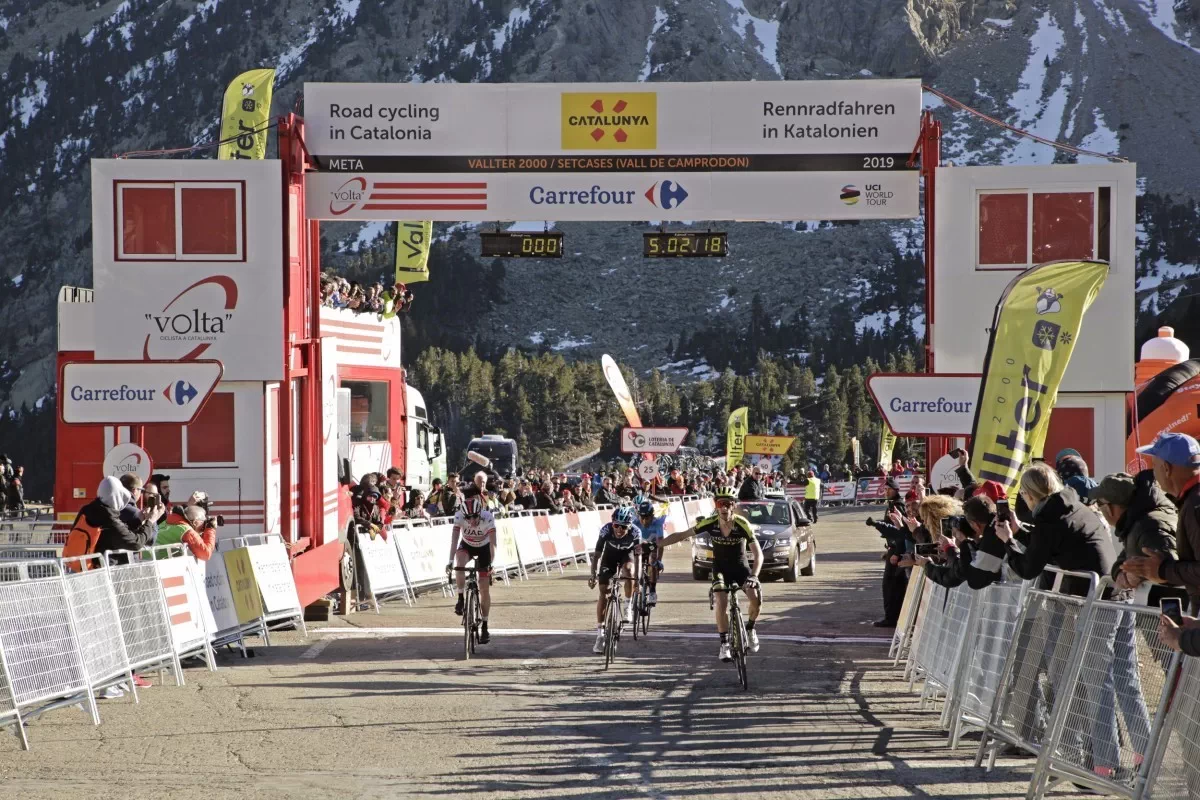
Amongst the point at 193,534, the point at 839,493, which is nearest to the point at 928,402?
the point at 193,534

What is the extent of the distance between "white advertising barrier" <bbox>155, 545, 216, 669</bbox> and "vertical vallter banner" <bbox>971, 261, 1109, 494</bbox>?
Result: 748cm

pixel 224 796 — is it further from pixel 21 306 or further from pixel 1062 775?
pixel 21 306

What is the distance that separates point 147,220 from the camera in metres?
20.4

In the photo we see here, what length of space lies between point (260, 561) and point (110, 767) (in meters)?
7.31

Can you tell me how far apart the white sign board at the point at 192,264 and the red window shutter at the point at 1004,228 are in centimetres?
935

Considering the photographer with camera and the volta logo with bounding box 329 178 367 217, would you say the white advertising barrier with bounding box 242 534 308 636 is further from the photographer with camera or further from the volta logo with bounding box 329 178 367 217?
the volta logo with bounding box 329 178 367 217

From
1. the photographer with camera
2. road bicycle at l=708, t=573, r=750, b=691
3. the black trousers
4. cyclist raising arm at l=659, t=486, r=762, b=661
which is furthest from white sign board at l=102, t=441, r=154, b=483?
the black trousers

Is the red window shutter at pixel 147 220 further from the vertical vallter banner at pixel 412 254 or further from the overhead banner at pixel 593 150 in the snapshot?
the vertical vallter banner at pixel 412 254

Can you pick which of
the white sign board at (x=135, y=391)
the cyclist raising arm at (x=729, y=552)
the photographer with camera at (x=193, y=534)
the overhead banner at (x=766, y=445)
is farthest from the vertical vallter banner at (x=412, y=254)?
the overhead banner at (x=766, y=445)

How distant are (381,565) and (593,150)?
6430mm

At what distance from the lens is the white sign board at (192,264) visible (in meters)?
20.2

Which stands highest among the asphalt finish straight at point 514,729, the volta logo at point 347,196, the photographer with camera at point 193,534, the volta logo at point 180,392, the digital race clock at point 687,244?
the volta logo at point 347,196

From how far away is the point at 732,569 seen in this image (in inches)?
579

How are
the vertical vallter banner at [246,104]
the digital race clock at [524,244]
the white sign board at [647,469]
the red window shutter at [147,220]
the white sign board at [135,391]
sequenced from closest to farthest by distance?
1. the white sign board at [135,391]
2. the red window shutter at [147,220]
3. the digital race clock at [524,244]
4. the vertical vallter banner at [246,104]
5. the white sign board at [647,469]
